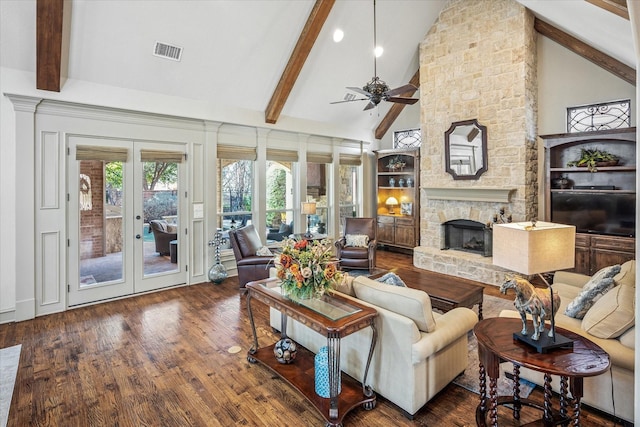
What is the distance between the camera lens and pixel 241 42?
5.09 metres

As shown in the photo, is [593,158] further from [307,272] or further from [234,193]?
[234,193]

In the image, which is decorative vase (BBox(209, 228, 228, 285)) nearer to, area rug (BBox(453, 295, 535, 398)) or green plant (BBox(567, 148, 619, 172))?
area rug (BBox(453, 295, 535, 398))

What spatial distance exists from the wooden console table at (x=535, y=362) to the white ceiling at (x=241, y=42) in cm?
321

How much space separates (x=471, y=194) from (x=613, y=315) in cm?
404

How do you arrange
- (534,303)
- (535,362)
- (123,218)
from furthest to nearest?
(123,218) < (534,303) < (535,362)

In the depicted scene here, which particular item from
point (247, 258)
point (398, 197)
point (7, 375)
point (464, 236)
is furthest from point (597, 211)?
point (7, 375)

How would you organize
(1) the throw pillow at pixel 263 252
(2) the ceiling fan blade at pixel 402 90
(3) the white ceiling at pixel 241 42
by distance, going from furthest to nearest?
1. (1) the throw pillow at pixel 263 252
2. (2) the ceiling fan blade at pixel 402 90
3. (3) the white ceiling at pixel 241 42

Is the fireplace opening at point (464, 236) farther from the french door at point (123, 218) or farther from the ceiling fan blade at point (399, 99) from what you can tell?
the french door at point (123, 218)

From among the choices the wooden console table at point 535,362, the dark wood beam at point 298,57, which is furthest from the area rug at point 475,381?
the dark wood beam at point 298,57

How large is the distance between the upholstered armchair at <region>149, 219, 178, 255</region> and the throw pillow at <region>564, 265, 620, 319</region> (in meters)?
5.37

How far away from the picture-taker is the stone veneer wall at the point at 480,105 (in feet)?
18.6

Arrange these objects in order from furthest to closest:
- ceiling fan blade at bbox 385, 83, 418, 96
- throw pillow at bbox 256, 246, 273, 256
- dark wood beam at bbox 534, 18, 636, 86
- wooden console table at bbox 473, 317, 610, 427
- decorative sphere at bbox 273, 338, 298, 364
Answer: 1. throw pillow at bbox 256, 246, 273, 256
2. dark wood beam at bbox 534, 18, 636, 86
3. ceiling fan blade at bbox 385, 83, 418, 96
4. decorative sphere at bbox 273, 338, 298, 364
5. wooden console table at bbox 473, 317, 610, 427

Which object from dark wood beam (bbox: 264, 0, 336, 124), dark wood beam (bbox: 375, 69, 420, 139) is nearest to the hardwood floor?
dark wood beam (bbox: 264, 0, 336, 124)

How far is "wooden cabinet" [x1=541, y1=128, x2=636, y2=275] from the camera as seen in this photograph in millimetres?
4934
